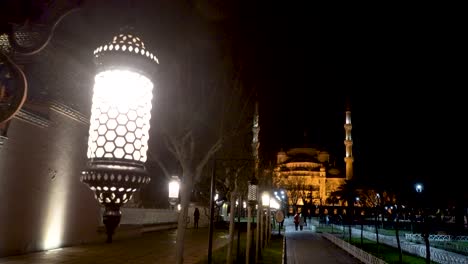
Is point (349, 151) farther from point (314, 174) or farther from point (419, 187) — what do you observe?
point (419, 187)

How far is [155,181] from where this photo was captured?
34.8 m

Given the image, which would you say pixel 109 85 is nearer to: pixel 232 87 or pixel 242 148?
pixel 232 87

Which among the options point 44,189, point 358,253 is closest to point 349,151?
point 358,253

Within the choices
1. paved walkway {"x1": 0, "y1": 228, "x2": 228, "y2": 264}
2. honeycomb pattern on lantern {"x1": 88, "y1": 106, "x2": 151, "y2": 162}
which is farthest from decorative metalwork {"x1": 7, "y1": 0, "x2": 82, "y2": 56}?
paved walkway {"x1": 0, "y1": 228, "x2": 228, "y2": 264}

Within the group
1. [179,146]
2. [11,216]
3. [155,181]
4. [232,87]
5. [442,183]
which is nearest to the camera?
[179,146]

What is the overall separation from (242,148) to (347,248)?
11088mm

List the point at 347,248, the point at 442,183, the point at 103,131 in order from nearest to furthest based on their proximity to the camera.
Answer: the point at 103,131 < the point at 442,183 < the point at 347,248

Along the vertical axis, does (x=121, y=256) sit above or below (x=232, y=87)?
below

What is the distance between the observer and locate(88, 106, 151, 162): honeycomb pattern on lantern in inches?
84.6

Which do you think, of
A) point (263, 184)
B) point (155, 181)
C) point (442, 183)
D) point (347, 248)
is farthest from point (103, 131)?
point (155, 181)

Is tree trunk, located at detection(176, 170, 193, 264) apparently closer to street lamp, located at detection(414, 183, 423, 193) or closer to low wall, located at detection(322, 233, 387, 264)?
low wall, located at detection(322, 233, 387, 264)

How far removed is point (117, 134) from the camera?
2.21m

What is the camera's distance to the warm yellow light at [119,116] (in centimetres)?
217

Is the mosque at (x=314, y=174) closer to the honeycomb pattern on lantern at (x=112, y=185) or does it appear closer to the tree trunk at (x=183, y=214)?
the tree trunk at (x=183, y=214)
